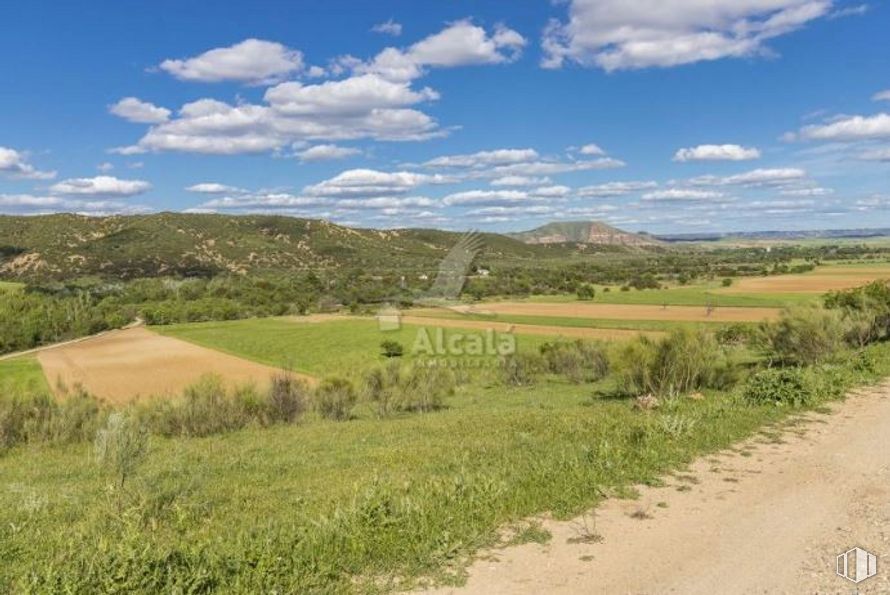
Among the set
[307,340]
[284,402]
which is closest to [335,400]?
[284,402]

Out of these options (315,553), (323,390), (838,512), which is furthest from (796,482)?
(323,390)

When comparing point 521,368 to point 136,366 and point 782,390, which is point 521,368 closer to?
point 782,390

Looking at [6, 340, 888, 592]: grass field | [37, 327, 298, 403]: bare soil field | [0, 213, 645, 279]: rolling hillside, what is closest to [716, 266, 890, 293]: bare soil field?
[0, 213, 645, 279]: rolling hillside

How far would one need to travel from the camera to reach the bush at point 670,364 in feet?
75.9

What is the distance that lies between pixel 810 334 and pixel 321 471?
24.4 m

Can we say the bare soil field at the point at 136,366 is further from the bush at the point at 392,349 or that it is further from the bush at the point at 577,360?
the bush at the point at 577,360

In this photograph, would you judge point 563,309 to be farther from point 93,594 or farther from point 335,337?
point 93,594

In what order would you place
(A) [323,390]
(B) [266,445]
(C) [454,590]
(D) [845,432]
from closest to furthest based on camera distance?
(C) [454,590], (D) [845,432], (B) [266,445], (A) [323,390]

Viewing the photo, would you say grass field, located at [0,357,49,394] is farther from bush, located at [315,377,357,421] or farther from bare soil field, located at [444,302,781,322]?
bare soil field, located at [444,302,781,322]

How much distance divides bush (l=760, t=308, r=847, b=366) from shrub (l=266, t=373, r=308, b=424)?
20.3 metres

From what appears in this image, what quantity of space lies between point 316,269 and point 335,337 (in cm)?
8471

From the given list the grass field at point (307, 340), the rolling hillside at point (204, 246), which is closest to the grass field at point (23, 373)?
the grass field at point (307, 340)

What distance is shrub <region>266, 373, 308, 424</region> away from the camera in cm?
2367

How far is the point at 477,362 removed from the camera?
42906 mm
